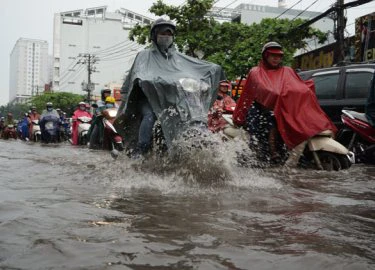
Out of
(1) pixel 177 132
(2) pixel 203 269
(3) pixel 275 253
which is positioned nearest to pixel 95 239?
(2) pixel 203 269

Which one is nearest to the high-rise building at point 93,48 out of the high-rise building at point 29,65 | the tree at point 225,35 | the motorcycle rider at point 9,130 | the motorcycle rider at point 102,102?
the high-rise building at point 29,65

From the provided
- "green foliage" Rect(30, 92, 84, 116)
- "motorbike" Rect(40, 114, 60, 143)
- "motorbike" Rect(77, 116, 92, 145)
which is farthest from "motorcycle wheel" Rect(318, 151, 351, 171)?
"green foliage" Rect(30, 92, 84, 116)

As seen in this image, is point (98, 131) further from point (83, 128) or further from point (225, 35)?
point (225, 35)

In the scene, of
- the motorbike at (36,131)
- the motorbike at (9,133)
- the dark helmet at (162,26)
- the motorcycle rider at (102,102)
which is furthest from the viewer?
the motorbike at (9,133)

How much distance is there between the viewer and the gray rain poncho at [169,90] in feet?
14.7

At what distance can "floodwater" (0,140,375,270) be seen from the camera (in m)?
1.91

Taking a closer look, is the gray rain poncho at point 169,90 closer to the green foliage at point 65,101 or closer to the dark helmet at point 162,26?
the dark helmet at point 162,26

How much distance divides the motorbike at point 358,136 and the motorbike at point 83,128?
804 centimetres

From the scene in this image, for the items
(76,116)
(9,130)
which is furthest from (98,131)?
(9,130)

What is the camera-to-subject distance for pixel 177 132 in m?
4.40

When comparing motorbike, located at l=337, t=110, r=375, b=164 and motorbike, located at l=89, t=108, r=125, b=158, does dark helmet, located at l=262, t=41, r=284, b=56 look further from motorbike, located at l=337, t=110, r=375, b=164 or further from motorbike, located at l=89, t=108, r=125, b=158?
motorbike, located at l=89, t=108, r=125, b=158

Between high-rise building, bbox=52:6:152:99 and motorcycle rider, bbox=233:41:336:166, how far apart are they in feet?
253

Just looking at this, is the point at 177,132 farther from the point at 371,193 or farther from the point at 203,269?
the point at 203,269

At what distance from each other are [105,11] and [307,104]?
9007cm
